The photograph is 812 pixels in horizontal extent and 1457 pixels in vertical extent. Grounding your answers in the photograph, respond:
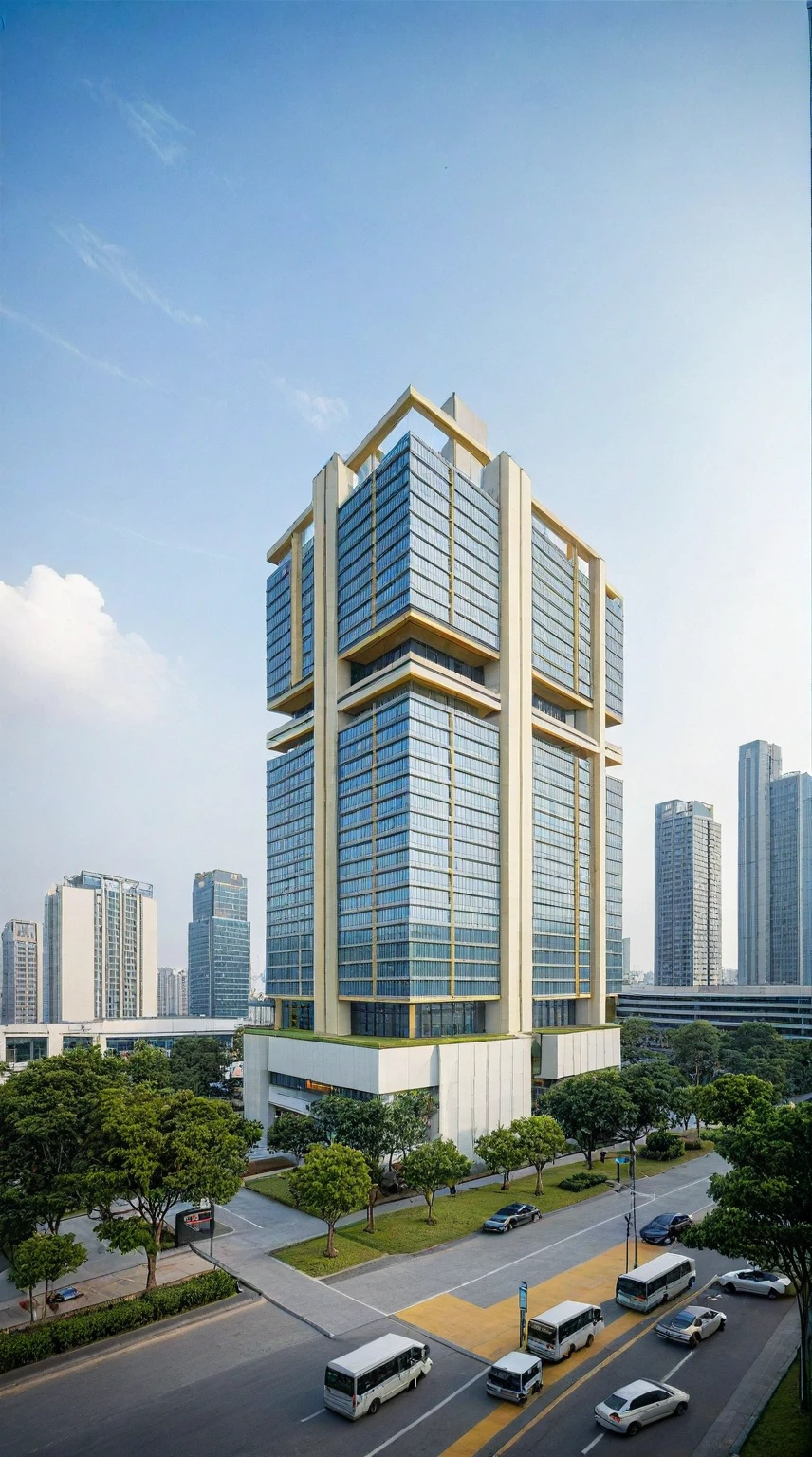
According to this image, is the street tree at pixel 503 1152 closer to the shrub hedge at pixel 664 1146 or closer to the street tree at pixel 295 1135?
the street tree at pixel 295 1135

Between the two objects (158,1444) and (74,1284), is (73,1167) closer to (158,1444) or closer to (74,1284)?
(74,1284)

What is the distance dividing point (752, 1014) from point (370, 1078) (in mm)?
106408

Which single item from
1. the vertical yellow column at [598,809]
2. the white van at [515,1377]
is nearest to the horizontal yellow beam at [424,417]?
the vertical yellow column at [598,809]

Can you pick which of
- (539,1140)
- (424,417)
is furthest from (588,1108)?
(424,417)

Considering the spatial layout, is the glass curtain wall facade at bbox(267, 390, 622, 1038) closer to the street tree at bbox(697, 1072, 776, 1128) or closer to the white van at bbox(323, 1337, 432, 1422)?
the street tree at bbox(697, 1072, 776, 1128)

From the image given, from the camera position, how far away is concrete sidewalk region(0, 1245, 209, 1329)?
3772cm

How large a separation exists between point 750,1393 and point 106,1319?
24.9 meters


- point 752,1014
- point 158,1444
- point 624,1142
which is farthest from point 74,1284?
point 752,1014

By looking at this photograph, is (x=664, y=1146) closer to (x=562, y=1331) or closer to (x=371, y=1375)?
(x=562, y=1331)

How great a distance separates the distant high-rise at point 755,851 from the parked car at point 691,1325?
512ft

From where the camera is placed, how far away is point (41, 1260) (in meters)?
34.5

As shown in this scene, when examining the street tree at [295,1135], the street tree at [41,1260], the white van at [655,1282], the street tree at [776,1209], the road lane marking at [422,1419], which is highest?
the street tree at [776,1209]

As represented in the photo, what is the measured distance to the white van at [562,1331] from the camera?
31.5m

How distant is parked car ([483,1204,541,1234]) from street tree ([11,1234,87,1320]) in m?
23.5
